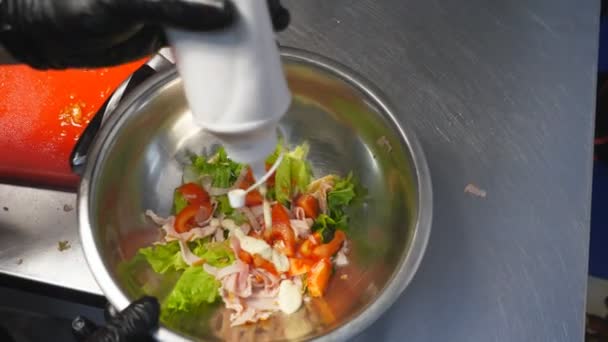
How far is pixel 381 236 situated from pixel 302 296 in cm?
17

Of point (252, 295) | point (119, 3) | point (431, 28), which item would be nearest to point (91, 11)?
point (119, 3)

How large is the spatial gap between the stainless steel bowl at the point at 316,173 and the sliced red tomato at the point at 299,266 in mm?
51

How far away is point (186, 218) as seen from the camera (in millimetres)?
930

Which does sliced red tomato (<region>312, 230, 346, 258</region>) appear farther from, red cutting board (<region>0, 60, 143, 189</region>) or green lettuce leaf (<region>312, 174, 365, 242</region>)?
red cutting board (<region>0, 60, 143, 189</region>)

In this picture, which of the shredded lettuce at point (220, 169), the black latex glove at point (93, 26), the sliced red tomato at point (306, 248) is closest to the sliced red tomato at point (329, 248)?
the sliced red tomato at point (306, 248)

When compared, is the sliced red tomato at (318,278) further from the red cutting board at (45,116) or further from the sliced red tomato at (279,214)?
the red cutting board at (45,116)

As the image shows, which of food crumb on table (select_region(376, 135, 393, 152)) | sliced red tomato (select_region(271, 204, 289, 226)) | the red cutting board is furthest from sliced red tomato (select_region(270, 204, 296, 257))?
the red cutting board

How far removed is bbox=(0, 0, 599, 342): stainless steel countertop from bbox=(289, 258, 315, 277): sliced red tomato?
0.50 ft

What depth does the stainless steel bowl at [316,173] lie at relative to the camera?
2.60 feet

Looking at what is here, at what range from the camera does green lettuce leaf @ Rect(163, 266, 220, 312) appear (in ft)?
2.71

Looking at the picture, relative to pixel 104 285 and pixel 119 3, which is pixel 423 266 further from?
pixel 119 3

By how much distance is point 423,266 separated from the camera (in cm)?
92

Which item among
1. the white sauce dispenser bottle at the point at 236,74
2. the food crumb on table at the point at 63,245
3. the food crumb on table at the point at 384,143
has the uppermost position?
the white sauce dispenser bottle at the point at 236,74

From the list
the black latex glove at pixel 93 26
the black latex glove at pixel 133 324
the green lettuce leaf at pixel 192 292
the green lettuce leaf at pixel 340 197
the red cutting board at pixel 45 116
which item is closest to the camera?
the black latex glove at pixel 93 26
